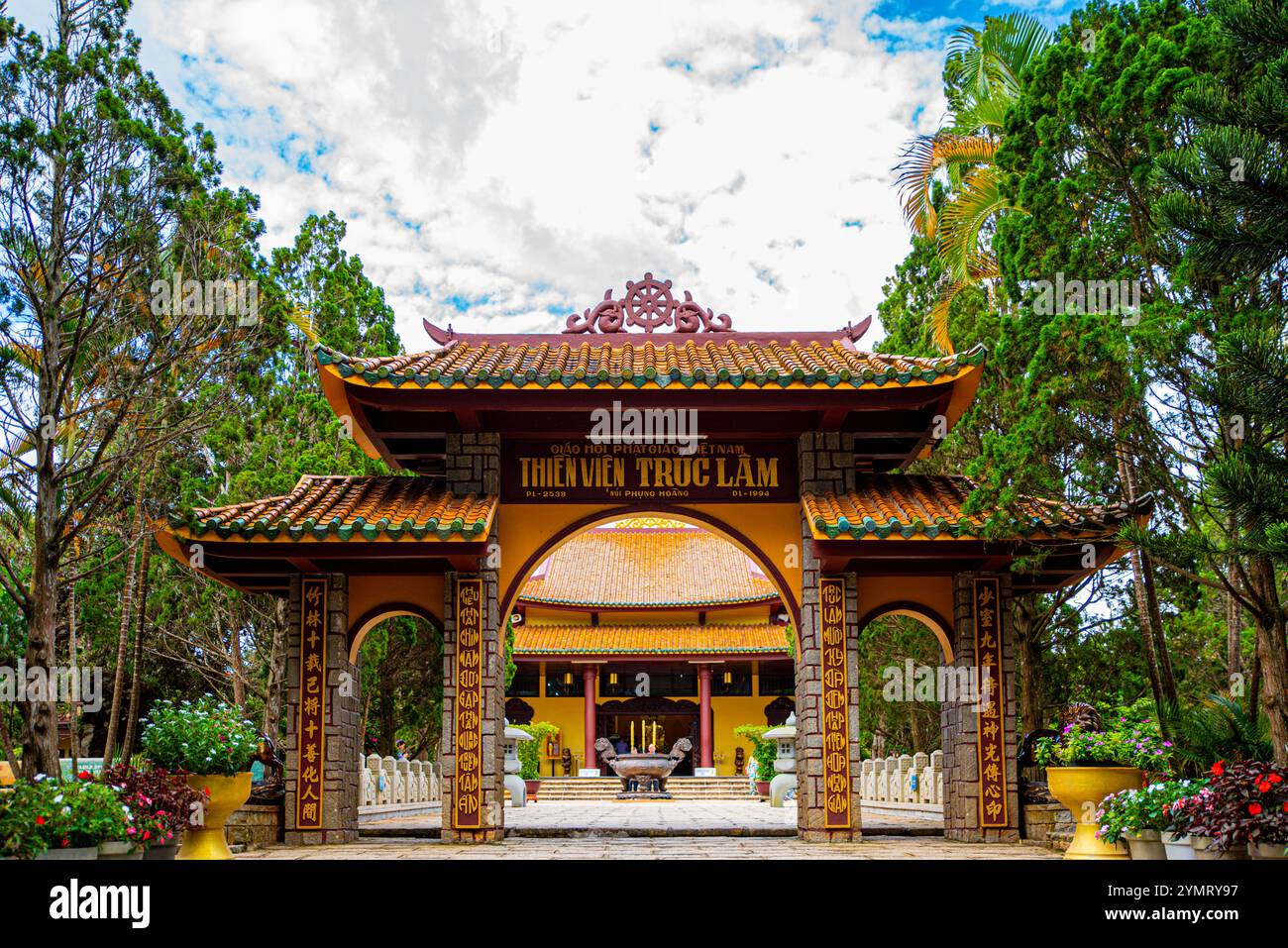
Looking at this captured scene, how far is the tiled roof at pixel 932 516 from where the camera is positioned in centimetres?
1007

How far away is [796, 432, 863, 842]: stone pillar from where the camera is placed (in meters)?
10.7

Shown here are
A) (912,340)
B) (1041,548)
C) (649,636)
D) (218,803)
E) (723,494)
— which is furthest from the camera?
(649,636)

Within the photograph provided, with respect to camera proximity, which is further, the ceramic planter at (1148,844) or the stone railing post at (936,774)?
the stone railing post at (936,774)

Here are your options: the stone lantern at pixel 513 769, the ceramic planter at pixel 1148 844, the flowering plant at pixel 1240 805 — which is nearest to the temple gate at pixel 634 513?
the ceramic planter at pixel 1148 844

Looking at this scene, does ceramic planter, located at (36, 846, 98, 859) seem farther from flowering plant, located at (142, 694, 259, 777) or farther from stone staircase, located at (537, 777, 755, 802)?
stone staircase, located at (537, 777, 755, 802)

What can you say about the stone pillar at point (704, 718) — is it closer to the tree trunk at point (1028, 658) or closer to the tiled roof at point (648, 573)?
the tiled roof at point (648, 573)

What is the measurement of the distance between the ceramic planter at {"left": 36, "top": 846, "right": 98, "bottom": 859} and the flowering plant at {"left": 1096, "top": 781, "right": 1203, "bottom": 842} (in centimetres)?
681

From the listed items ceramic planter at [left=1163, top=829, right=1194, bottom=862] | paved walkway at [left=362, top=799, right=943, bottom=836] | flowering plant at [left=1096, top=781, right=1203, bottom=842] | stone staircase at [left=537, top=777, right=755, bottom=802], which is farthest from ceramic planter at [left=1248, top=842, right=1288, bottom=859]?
stone staircase at [left=537, top=777, right=755, bottom=802]

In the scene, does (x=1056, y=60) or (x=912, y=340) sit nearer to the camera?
(x=1056, y=60)

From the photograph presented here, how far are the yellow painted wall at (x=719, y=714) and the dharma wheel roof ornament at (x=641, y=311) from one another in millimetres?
22635
